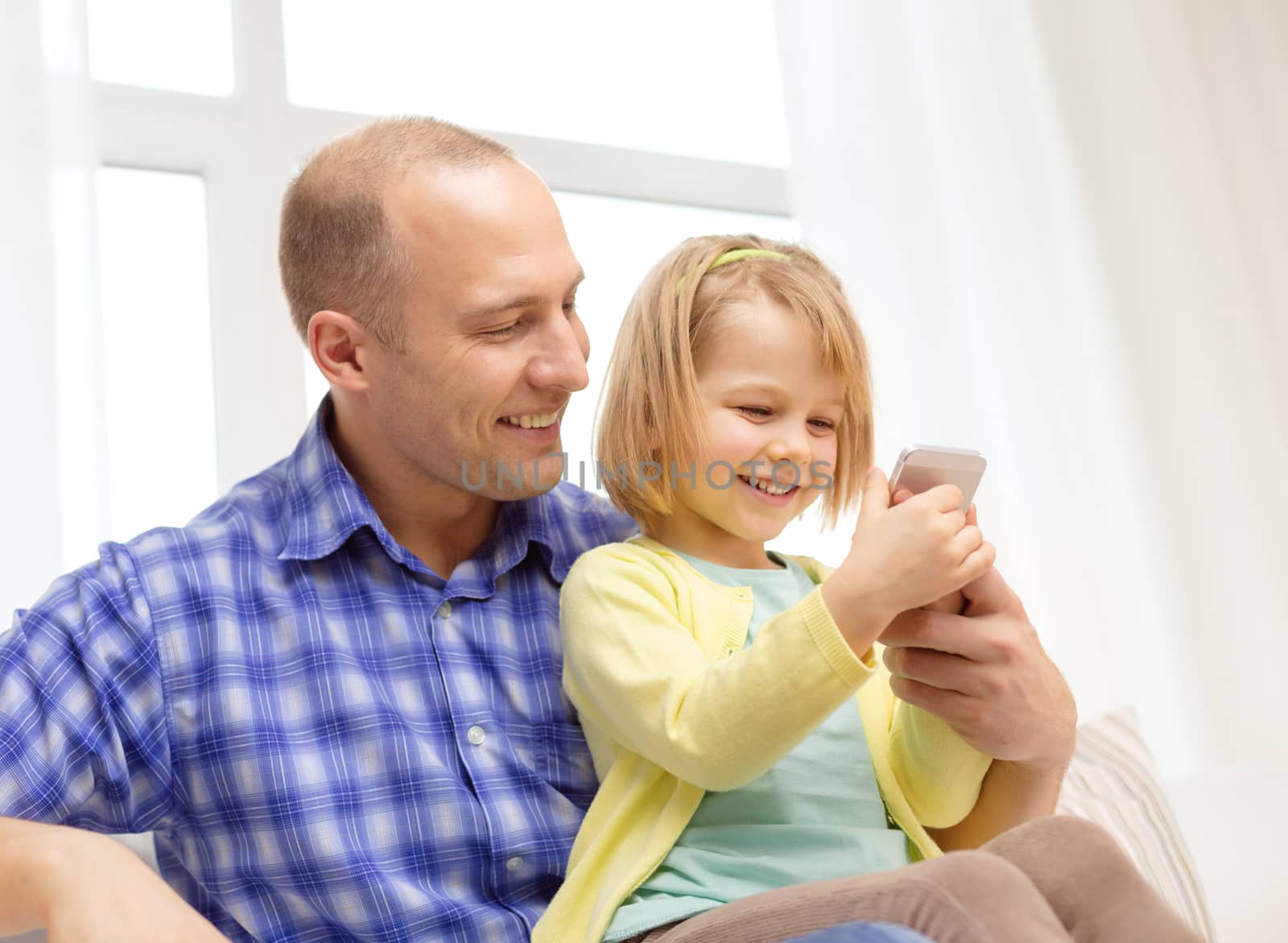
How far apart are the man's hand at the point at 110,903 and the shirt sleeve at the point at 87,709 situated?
0.10 meters

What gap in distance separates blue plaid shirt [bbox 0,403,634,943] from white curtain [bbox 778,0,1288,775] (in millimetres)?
1349

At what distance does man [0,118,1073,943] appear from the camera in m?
1.24

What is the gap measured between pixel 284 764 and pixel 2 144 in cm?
111

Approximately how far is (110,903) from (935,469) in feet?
2.75

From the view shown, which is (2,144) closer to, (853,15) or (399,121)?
(399,121)

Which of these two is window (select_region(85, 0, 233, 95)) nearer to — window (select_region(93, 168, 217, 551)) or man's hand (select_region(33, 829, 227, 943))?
window (select_region(93, 168, 217, 551))

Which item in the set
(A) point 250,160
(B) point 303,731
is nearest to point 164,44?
(A) point 250,160

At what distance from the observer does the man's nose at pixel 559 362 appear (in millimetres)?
1441

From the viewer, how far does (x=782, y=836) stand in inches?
48.1

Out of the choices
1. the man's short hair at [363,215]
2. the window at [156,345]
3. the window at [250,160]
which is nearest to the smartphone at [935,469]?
the man's short hair at [363,215]

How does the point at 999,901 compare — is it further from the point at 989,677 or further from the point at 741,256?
the point at 741,256

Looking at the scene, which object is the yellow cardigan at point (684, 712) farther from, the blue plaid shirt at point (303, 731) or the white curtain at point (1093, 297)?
the white curtain at point (1093, 297)

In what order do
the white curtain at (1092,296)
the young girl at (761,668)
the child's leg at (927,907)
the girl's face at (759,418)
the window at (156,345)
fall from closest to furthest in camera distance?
the child's leg at (927,907)
the young girl at (761,668)
the girl's face at (759,418)
the window at (156,345)
the white curtain at (1092,296)

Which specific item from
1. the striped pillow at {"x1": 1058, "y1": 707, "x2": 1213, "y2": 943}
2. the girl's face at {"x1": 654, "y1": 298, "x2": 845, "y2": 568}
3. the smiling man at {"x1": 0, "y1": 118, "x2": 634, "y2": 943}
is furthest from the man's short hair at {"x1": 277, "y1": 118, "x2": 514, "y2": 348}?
the striped pillow at {"x1": 1058, "y1": 707, "x2": 1213, "y2": 943}
